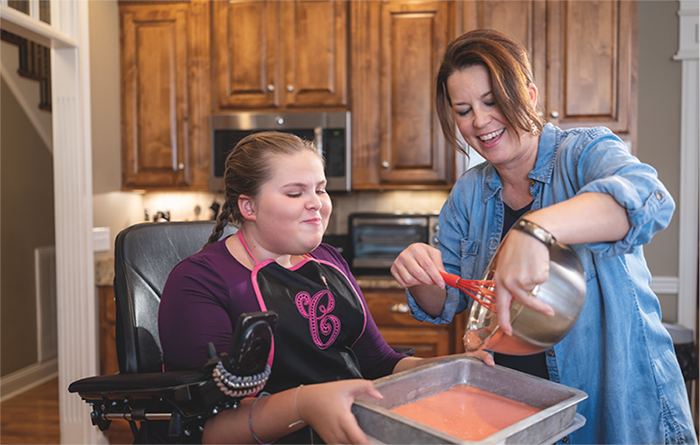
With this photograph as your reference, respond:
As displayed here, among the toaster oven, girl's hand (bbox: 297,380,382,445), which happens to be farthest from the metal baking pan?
the toaster oven

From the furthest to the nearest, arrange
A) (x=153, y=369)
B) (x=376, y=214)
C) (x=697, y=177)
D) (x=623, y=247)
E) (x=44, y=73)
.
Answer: (x=44, y=73), (x=697, y=177), (x=376, y=214), (x=153, y=369), (x=623, y=247)

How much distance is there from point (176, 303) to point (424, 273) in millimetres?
518

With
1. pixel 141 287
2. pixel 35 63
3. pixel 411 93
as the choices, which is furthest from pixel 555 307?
pixel 35 63

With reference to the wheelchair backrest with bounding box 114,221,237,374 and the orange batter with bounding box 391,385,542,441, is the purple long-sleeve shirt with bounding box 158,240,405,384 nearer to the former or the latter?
the wheelchair backrest with bounding box 114,221,237,374

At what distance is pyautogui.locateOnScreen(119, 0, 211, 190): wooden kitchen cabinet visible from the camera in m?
3.12

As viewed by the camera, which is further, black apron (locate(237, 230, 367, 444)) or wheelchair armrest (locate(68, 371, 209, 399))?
black apron (locate(237, 230, 367, 444))

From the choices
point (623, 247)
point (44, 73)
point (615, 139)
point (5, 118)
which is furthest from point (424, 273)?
point (44, 73)

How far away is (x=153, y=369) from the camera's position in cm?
136

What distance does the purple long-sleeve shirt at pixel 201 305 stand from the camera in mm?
1010

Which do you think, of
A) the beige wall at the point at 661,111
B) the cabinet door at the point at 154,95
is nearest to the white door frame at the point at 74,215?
the cabinet door at the point at 154,95

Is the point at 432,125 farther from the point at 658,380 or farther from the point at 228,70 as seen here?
the point at 658,380

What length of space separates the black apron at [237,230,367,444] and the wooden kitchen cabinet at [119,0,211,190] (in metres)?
2.15

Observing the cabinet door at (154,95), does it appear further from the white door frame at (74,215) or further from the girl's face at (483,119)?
the girl's face at (483,119)

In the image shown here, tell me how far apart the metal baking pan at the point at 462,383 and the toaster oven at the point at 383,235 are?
198cm
